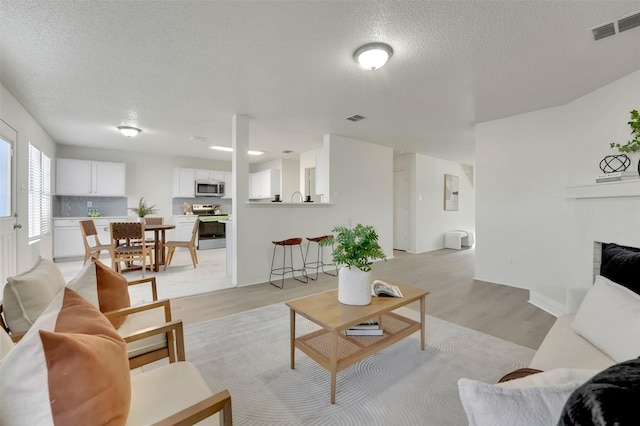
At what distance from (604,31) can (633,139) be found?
4.45 ft

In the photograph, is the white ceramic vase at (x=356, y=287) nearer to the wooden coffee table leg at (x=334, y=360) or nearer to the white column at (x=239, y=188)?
the wooden coffee table leg at (x=334, y=360)

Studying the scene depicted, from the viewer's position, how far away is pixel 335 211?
206 inches

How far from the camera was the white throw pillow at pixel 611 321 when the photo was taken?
1255 mm

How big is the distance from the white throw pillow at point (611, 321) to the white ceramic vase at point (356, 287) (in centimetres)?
120

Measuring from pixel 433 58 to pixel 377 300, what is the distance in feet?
7.02

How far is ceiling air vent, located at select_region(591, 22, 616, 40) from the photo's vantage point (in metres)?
2.03

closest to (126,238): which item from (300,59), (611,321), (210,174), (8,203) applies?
(8,203)

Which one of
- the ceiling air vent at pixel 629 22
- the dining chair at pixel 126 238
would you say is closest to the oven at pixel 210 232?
the dining chair at pixel 126 238

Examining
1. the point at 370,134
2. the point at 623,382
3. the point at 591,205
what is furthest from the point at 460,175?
the point at 623,382

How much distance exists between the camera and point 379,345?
76.3 inches

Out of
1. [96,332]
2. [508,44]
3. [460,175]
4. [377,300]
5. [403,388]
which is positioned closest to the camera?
[96,332]

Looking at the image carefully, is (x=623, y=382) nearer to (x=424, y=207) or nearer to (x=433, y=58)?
(x=433, y=58)

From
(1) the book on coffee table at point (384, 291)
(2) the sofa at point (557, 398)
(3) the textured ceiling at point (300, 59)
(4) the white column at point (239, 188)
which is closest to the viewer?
(2) the sofa at point (557, 398)

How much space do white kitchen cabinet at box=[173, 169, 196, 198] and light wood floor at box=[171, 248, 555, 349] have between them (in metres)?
4.57
